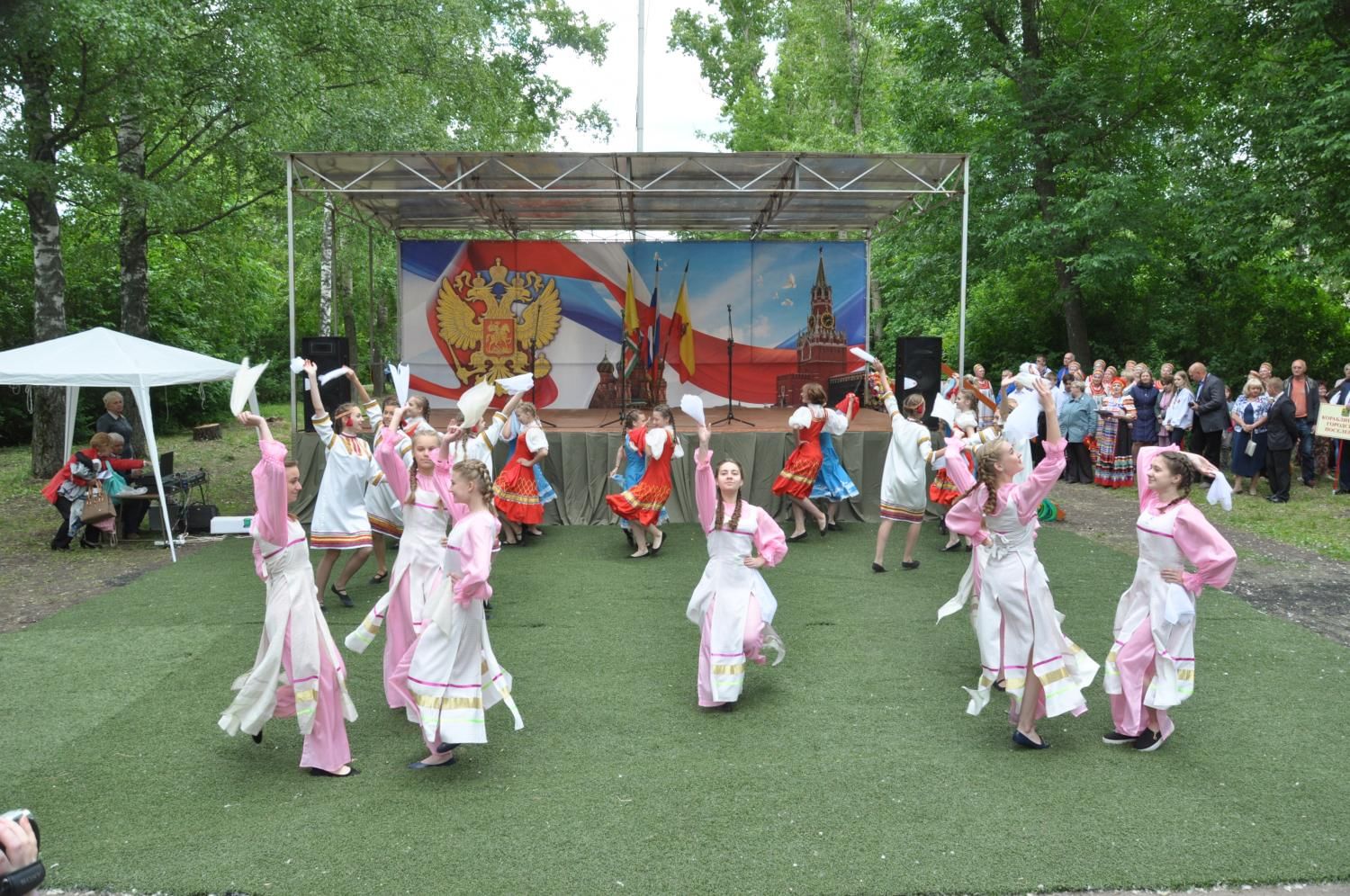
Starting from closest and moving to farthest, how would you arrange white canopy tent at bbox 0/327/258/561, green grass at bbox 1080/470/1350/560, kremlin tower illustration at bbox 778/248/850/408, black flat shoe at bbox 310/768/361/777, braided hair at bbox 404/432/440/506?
black flat shoe at bbox 310/768/361/777 < braided hair at bbox 404/432/440/506 < white canopy tent at bbox 0/327/258/561 < green grass at bbox 1080/470/1350/560 < kremlin tower illustration at bbox 778/248/850/408

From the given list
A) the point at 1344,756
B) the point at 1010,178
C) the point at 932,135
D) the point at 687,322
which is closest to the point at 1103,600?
the point at 1344,756

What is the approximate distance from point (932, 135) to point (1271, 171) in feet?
20.9

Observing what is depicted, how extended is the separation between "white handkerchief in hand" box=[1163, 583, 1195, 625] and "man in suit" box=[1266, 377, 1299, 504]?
28.2 feet

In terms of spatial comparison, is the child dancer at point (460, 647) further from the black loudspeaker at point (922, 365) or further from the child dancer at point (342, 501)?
the black loudspeaker at point (922, 365)

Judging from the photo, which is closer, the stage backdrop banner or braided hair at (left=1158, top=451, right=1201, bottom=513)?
braided hair at (left=1158, top=451, right=1201, bottom=513)

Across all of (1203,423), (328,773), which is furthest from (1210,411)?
(328,773)

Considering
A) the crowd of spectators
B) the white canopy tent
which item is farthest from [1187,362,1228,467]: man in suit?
the white canopy tent

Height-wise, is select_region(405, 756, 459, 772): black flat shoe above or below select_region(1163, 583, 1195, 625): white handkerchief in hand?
below

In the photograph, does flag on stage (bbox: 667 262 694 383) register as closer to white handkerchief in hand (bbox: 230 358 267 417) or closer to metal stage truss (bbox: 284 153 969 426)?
metal stage truss (bbox: 284 153 969 426)

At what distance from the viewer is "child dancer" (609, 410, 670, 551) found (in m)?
9.33

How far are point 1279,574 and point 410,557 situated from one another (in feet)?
23.1

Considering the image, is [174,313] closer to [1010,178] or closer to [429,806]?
[1010,178]

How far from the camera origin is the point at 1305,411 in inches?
496

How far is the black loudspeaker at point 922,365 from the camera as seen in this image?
11477mm
